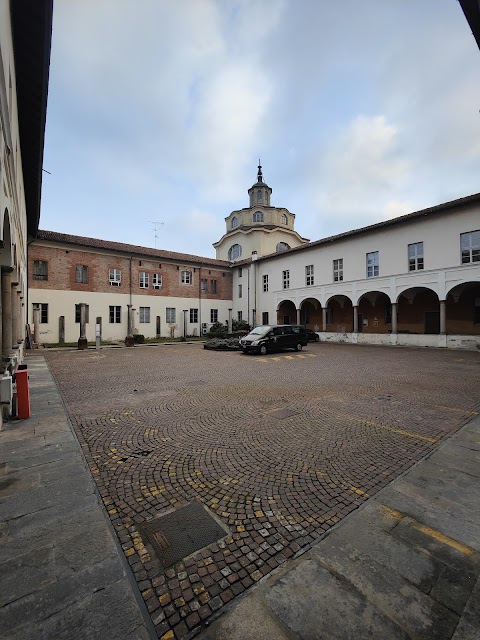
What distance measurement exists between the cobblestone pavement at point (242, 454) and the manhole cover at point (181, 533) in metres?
0.08

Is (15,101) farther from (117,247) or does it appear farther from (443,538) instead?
(117,247)

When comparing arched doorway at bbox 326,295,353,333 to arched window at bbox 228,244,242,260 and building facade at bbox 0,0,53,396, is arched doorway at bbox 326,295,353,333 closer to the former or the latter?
arched window at bbox 228,244,242,260

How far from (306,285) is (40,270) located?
2217 centimetres

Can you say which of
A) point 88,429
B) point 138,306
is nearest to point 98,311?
point 138,306

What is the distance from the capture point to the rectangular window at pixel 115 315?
26.2 meters

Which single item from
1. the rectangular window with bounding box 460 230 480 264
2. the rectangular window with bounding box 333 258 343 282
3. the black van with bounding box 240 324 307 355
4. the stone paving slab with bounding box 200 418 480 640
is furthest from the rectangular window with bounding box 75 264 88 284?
the rectangular window with bounding box 460 230 480 264

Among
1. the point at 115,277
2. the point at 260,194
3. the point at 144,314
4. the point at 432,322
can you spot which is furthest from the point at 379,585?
the point at 260,194

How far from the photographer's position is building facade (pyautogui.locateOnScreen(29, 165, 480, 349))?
64.6 ft

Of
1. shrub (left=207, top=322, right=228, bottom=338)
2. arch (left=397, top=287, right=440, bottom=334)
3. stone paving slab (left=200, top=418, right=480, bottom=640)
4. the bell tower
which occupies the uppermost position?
the bell tower

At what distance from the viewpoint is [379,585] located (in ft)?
7.27

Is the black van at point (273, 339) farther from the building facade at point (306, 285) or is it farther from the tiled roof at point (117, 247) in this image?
the tiled roof at point (117, 247)

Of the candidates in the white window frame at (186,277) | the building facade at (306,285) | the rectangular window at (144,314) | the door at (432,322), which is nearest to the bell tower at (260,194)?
the building facade at (306,285)

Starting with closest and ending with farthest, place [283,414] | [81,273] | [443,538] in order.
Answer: [443,538], [283,414], [81,273]

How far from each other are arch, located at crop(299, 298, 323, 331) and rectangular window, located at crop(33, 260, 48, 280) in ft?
73.1
